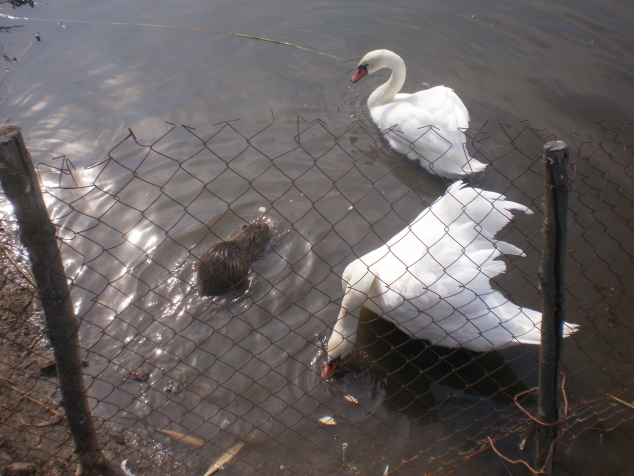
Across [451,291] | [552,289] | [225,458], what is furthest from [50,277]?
[451,291]

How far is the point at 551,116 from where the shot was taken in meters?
6.77

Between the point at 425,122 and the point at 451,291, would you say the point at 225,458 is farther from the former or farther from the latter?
the point at 425,122

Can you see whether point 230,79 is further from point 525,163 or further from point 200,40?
point 525,163

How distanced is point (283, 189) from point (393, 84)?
2.29 m

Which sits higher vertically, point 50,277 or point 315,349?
point 50,277

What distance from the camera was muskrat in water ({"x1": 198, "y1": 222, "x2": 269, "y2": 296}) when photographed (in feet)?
14.7

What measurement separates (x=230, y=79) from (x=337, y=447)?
216 inches

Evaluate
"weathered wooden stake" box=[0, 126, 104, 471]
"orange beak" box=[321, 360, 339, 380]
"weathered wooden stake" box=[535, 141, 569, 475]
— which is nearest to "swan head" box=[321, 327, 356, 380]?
"orange beak" box=[321, 360, 339, 380]

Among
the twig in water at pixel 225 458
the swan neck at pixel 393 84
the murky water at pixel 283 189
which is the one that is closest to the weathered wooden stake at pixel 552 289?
the murky water at pixel 283 189

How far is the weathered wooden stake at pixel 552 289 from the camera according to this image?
2107 mm

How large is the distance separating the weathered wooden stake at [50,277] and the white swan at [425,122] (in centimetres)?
389

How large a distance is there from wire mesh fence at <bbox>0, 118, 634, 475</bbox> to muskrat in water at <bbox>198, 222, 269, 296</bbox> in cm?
11

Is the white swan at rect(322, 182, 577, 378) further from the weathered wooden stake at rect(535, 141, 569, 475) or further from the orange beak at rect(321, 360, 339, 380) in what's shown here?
the weathered wooden stake at rect(535, 141, 569, 475)

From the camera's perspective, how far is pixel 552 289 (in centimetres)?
230
